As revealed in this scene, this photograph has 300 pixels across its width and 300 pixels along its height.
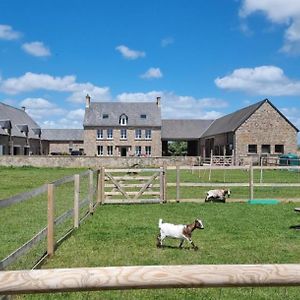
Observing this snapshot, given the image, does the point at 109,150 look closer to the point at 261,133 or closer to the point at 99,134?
the point at 99,134

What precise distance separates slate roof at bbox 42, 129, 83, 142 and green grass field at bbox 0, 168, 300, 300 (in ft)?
220

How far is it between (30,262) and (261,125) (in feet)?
146

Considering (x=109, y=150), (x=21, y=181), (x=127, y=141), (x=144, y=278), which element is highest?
(x=127, y=141)

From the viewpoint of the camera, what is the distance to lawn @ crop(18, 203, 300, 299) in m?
5.33

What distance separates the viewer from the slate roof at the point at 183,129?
66.0m

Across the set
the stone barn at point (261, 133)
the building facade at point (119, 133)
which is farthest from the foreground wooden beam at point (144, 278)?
the building facade at point (119, 133)

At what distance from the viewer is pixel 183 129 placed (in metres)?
67.2

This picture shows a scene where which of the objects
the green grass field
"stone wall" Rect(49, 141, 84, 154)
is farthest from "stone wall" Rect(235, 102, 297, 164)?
"stone wall" Rect(49, 141, 84, 154)

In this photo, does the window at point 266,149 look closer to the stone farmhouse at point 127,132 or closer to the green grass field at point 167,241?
the stone farmhouse at point 127,132

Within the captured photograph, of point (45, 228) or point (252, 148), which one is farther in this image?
point (252, 148)

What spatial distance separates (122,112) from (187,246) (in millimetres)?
58987

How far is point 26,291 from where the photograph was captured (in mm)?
2281

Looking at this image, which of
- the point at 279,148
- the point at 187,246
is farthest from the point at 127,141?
the point at 187,246

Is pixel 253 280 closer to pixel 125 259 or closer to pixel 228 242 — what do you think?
pixel 125 259
